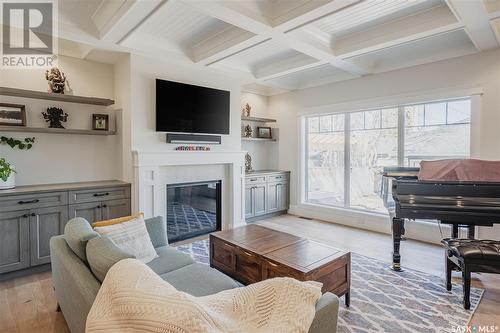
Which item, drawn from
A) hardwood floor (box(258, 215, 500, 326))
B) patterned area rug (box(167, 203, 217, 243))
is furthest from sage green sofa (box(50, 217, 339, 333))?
hardwood floor (box(258, 215, 500, 326))

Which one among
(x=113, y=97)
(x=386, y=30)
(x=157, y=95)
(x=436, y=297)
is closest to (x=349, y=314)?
(x=436, y=297)

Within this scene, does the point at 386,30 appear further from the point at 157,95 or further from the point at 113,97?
the point at 113,97

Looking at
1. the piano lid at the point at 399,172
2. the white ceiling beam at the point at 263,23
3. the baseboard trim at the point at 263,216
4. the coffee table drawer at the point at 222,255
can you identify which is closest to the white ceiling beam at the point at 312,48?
the white ceiling beam at the point at 263,23

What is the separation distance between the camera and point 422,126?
433 cm

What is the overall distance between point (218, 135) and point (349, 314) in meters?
3.21

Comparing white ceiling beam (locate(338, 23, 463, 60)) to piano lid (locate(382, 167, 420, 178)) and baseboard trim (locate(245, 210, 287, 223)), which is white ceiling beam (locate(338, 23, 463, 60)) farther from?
baseboard trim (locate(245, 210, 287, 223))

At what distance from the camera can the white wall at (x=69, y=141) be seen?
3479 millimetres

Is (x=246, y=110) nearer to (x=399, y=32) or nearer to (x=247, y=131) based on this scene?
(x=247, y=131)

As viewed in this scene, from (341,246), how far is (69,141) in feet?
13.4

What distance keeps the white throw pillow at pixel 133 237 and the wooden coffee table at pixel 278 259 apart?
0.70 m

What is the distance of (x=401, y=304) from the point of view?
2482mm

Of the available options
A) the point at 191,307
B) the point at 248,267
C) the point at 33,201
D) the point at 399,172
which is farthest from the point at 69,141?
the point at 399,172

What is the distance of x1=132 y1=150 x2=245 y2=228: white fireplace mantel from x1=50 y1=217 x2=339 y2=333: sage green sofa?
1.47 metres

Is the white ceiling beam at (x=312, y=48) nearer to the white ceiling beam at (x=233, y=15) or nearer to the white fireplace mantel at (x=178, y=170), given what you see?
the white ceiling beam at (x=233, y=15)
